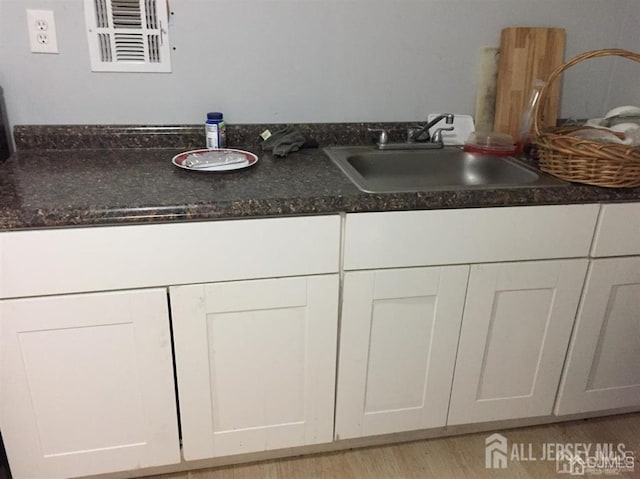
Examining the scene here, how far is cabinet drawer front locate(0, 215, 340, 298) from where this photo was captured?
1.13 meters

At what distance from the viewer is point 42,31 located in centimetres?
145

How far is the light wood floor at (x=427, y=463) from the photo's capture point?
4.96 feet

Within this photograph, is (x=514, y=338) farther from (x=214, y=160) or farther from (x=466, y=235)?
(x=214, y=160)

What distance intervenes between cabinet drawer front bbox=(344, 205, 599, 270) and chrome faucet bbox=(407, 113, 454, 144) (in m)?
0.47

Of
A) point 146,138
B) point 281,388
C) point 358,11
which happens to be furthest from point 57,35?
point 281,388

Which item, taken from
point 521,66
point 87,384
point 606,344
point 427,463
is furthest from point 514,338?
point 87,384

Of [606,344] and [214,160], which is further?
[606,344]

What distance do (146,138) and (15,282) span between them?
0.63m

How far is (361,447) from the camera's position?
1.60 m

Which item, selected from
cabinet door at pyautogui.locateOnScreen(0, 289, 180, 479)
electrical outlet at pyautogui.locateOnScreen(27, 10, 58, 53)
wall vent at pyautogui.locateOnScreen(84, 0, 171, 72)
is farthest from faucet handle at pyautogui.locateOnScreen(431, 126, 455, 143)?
electrical outlet at pyautogui.locateOnScreen(27, 10, 58, 53)

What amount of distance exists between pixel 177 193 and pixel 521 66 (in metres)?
1.23

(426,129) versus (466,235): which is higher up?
(426,129)

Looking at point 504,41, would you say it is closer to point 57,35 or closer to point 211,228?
point 211,228

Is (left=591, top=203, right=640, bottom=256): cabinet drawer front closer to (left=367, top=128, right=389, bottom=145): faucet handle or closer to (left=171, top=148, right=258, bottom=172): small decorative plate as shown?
(left=367, top=128, right=389, bottom=145): faucet handle
